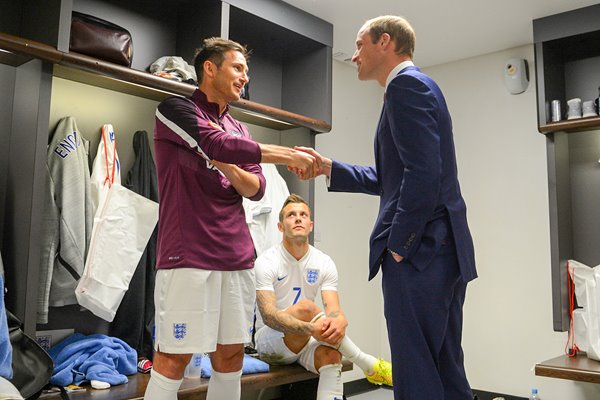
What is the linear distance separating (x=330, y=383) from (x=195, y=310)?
1.13 metres

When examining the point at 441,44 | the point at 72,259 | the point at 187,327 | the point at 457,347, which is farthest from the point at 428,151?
the point at 441,44

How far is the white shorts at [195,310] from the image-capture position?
1.83 metres

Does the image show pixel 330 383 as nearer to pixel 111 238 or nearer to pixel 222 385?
pixel 222 385

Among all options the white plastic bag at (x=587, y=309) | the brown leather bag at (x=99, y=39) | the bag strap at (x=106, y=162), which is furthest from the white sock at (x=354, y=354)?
the brown leather bag at (x=99, y=39)

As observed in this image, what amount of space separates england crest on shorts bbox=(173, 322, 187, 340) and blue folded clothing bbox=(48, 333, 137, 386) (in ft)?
2.52

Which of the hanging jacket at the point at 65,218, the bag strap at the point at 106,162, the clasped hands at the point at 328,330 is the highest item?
the bag strap at the point at 106,162

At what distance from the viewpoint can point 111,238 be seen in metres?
2.58

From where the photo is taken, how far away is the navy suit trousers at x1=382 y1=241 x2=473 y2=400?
62.1 inches

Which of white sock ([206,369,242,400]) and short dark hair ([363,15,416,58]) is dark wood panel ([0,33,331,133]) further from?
white sock ([206,369,242,400])

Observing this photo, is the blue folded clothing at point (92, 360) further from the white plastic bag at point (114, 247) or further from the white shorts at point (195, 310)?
the white shorts at point (195, 310)

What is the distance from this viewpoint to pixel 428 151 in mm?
1575

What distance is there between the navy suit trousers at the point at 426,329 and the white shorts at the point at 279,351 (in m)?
1.25

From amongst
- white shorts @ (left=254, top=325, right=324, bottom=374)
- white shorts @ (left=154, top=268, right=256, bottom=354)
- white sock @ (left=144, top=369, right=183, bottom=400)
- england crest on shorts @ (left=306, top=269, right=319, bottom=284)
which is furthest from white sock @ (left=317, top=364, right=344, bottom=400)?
white sock @ (left=144, top=369, right=183, bottom=400)

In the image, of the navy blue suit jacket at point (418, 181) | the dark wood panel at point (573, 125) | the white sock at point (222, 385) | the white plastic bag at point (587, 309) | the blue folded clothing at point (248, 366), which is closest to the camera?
the navy blue suit jacket at point (418, 181)
